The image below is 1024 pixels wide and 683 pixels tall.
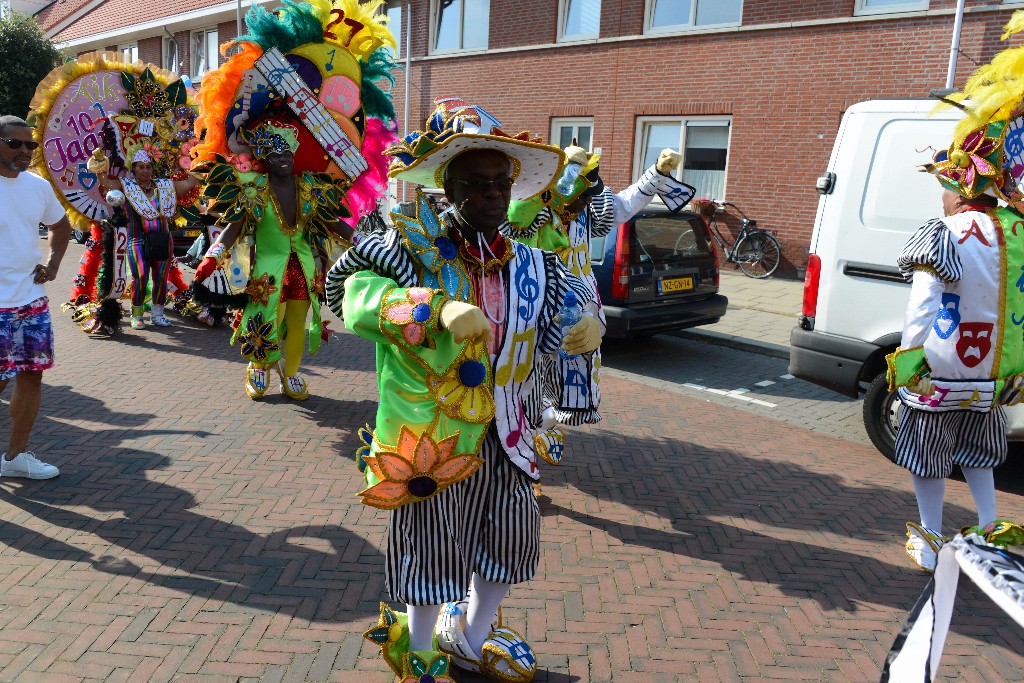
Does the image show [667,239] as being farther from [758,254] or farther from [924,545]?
[758,254]

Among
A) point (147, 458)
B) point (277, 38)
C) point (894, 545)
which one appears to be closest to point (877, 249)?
point (894, 545)

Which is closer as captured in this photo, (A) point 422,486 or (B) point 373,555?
(A) point 422,486

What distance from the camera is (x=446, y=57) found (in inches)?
719

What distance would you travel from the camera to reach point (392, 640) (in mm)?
2660

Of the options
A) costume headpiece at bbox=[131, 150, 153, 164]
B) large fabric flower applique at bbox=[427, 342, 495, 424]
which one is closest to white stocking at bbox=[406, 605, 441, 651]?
large fabric flower applique at bbox=[427, 342, 495, 424]

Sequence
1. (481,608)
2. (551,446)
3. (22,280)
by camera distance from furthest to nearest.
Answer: (551,446) < (22,280) < (481,608)

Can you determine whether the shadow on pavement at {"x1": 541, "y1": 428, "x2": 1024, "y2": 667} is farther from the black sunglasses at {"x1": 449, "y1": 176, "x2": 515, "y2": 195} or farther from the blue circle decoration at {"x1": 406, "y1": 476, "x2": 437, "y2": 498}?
the black sunglasses at {"x1": 449, "y1": 176, "x2": 515, "y2": 195}

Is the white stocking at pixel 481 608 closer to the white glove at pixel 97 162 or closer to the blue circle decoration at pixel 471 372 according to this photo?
the blue circle decoration at pixel 471 372

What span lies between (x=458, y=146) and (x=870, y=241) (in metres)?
4.19

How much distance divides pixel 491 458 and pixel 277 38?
443 centimetres

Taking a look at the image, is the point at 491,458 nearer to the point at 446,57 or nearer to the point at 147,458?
the point at 147,458

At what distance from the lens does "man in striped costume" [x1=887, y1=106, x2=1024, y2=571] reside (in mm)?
3514

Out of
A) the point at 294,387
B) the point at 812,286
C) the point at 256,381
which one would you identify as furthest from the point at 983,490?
the point at 256,381

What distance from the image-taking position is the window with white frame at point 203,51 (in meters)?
24.4
